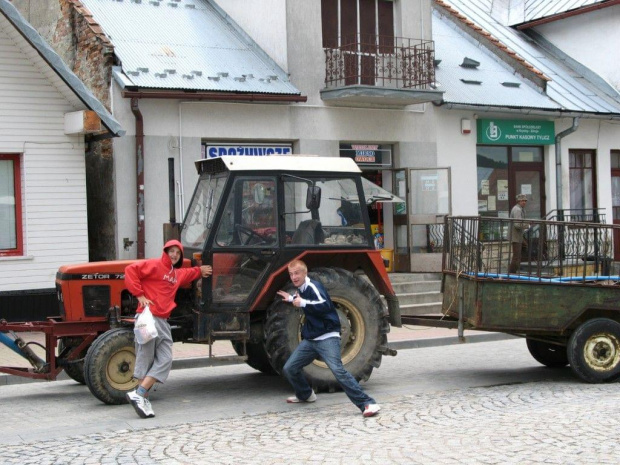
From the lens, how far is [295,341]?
9891 millimetres

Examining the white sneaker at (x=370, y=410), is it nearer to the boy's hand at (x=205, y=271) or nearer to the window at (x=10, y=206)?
the boy's hand at (x=205, y=271)

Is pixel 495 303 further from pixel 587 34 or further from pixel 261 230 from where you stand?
pixel 587 34

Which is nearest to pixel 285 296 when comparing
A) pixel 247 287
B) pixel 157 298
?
pixel 247 287

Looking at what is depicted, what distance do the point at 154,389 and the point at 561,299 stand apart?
4.55 meters

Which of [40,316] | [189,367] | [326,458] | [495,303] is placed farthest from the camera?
[40,316]

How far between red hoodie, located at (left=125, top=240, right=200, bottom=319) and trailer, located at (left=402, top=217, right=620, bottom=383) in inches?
120

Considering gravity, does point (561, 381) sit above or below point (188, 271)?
below

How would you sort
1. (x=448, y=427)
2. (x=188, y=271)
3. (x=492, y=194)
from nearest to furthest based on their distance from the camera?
1. (x=448, y=427)
2. (x=188, y=271)
3. (x=492, y=194)

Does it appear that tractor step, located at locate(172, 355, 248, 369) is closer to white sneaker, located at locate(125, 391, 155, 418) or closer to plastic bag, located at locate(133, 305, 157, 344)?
plastic bag, located at locate(133, 305, 157, 344)

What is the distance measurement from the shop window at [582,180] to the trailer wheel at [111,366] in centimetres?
1573

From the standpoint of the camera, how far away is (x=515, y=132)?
21.8m

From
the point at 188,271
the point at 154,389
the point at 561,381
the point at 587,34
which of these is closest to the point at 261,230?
the point at 188,271

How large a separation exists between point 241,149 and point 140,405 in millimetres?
9884

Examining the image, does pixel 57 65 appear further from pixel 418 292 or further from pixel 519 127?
pixel 519 127
